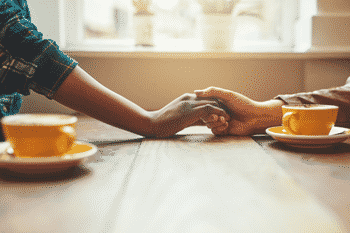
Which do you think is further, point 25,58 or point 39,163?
point 25,58

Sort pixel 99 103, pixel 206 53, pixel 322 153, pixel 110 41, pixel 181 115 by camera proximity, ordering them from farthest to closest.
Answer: pixel 110 41 → pixel 206 53 → pixel 181 115 → pixel 99 103 → pixel 322 153

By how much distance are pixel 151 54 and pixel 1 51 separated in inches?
34.6

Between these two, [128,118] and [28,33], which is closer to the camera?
[28,33]

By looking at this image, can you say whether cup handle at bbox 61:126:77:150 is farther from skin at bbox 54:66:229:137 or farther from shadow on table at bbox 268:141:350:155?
shadow on table at bbox 268:141:350:155

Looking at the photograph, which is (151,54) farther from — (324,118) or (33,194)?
(33,194)

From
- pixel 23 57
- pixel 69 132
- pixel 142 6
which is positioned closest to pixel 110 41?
pixel 142 6

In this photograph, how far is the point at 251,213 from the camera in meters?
0.36

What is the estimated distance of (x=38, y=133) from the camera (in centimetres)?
46

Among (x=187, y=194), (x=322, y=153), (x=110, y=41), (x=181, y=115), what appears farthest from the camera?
(x=110, y=41)

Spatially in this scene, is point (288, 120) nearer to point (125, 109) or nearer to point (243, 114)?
point (243, 114)

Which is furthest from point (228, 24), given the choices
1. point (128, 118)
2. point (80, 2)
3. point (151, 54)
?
point (128, 118)

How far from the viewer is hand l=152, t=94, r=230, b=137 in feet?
2.90

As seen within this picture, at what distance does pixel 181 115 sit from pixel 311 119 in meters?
0.34

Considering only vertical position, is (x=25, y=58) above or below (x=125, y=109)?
above
